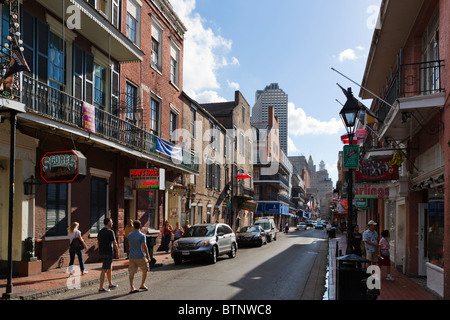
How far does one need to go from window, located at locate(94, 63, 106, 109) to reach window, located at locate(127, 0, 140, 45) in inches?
120

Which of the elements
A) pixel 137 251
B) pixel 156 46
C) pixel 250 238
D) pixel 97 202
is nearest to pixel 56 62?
pixel 97 202

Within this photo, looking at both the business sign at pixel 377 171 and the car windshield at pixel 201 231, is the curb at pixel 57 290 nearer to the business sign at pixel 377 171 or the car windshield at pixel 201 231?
the car windshield at pixel 201 231

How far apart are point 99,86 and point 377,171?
1065cm

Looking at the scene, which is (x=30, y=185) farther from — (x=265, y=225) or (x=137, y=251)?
(x=265, y=225)

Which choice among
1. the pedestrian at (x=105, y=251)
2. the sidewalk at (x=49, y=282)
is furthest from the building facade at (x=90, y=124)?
the pedestrian at (x=105, y=251)

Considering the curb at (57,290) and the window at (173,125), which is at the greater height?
the window at (173,125)

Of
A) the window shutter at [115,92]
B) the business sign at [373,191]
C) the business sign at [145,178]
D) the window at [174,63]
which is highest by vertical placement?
the window at [174,63]

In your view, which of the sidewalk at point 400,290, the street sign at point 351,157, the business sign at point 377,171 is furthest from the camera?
the business sign at point 377,171

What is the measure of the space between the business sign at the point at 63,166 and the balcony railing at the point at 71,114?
1014mm

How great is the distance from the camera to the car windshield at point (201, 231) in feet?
55.8

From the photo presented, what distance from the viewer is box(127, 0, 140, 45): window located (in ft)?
61.3

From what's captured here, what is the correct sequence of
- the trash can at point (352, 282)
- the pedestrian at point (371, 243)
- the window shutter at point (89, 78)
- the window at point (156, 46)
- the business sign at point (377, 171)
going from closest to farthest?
the trash can at point (352, 282), the pedestrian at point (371, 243), the business sign at point (377, 171), the window shutter at point (89, 78), the window at point (156, 46)

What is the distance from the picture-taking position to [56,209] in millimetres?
13375
